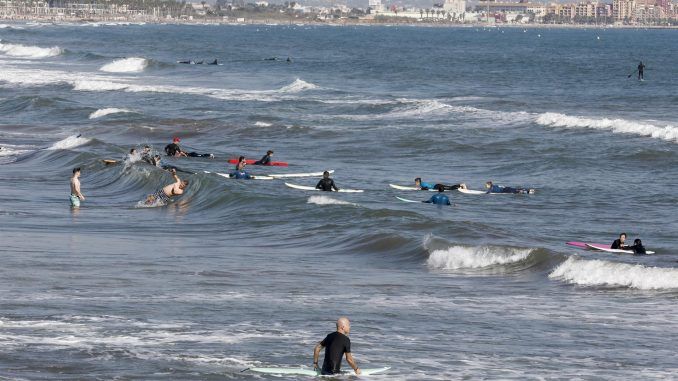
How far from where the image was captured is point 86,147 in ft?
154

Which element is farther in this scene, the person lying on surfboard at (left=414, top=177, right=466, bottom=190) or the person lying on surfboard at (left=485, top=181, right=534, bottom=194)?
the person lying on surfboard at (left=414, top=177, right=466, bottom=190)

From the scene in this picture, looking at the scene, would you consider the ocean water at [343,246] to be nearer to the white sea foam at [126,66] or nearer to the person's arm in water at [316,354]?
the person's arm in water at [316,354]

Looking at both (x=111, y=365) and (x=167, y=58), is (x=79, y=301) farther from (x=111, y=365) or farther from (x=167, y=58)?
(x=167, y=58)

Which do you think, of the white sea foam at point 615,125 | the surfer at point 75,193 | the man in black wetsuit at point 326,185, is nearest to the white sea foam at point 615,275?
the man in black wetsuit at point 326,185

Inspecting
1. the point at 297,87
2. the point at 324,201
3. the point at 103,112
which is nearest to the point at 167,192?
the point at 324,201

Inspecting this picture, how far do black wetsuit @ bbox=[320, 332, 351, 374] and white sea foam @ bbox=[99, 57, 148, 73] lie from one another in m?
90.3

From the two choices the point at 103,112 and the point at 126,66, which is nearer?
the point at 103,112

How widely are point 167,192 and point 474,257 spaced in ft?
37.4

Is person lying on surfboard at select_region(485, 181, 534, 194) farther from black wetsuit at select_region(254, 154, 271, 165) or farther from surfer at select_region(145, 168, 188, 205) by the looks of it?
black wetsuit at select_region(254, 154, 271, 165)

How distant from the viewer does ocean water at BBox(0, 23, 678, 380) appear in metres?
17.5

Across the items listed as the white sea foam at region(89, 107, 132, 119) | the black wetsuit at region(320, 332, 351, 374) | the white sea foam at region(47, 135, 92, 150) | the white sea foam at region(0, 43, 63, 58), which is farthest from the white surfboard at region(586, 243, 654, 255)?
the white sea foam at region(0, 43, 63, 58)

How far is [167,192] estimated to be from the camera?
34156 mm

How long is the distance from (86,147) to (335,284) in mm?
26287

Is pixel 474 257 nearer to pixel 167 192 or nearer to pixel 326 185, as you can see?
pixel 326 185
